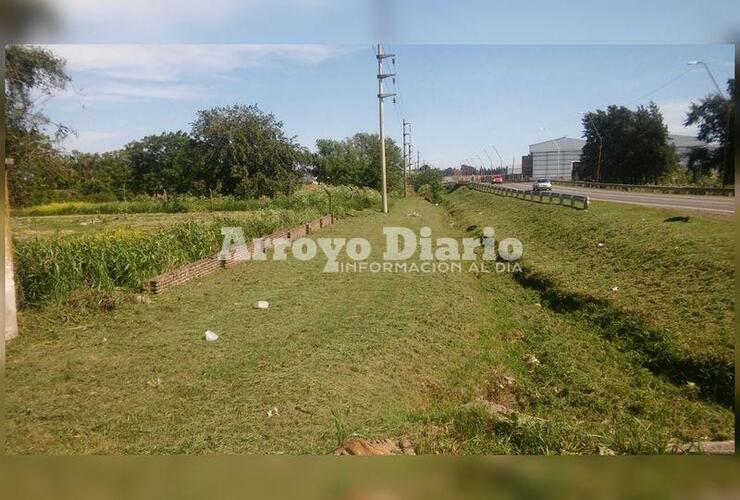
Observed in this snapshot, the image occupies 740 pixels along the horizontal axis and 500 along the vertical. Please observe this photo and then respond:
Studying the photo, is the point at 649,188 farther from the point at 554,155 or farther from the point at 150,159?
the point at 150,159

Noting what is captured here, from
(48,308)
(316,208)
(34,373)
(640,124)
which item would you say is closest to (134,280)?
(48,308)

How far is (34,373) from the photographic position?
16.2 feet

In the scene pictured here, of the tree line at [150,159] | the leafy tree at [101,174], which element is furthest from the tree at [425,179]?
the leafy tree at [101,174]

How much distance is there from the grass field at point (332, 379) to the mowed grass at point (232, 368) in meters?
0.02

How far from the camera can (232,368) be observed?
17.0ft

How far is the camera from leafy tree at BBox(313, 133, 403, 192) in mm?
37406

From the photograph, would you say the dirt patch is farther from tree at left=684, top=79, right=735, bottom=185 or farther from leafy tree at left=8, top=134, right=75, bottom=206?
leafy tree at left=8, top=134, right=75, bottom=206

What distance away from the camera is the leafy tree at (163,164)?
494 inches

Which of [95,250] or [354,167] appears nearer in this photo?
[95,250]

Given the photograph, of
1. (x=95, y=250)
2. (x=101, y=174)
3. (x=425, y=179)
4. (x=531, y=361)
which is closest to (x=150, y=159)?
(x=101, y=174)

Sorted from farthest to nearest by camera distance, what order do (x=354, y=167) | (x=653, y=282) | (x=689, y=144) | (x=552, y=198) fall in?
(x=354, y=167) → (x=552, y=198) → (x=653, y=282) → (x=689, y=144)

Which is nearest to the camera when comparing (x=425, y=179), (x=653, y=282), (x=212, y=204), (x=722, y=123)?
(x=722, y=123)

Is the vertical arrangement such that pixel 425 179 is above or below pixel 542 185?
above

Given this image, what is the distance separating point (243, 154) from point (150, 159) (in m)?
5.15
